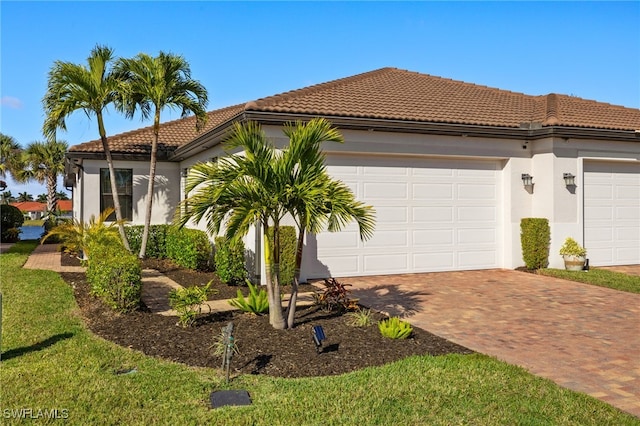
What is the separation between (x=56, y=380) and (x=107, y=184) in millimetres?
12642

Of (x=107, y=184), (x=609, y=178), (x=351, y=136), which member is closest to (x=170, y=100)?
(x=107, y=184)

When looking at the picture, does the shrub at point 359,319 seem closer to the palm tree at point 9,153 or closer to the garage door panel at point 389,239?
the garage door panel at point 389,239

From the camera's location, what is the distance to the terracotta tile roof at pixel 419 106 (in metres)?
11.7

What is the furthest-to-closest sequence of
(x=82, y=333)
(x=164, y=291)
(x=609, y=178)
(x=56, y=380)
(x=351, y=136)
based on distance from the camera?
(x=609, y=178) → (x=351, y=136) → (x=164, y=291) → (x=82, y=333) → (x=56, y=380)

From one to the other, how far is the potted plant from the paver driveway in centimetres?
127

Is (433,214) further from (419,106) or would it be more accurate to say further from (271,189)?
(271,189)

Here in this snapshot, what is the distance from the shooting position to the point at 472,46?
14273 mm

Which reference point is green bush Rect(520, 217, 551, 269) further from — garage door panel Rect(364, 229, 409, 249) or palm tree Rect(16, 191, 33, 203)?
palm tree Rect(16, 191, 33, 203)

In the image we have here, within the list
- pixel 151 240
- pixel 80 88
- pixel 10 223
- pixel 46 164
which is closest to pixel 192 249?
pixel 151 240

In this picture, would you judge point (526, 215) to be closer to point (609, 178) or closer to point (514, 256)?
point (514, 256)

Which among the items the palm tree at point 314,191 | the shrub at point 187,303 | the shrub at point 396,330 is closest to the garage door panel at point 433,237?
the palm tree at point 314,191

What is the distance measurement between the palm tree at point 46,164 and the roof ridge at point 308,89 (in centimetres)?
2301

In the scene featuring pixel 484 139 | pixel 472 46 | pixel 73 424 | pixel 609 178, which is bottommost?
pixel 73 424

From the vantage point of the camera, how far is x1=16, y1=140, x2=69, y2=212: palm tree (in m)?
31.7
